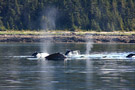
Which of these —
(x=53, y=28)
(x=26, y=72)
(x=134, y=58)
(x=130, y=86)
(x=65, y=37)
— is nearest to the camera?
(x=130, y=86)

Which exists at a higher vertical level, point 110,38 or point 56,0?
point 56,0

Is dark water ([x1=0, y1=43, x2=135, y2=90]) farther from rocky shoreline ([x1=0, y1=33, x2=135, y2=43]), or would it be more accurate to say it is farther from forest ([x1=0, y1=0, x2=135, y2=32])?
forest ([x1=0, y1=0, x2=135, y2=32])

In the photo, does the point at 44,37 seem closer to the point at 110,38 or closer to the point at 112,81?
the point at 110,38

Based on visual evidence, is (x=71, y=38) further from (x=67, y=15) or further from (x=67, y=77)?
(x=67, y=77)

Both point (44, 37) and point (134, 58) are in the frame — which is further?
point (44, 37)

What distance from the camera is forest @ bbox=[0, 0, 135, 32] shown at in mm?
157250

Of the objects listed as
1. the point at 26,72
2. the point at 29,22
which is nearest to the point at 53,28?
the point at 29,22

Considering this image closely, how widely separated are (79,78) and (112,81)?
104 inches

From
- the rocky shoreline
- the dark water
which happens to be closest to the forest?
the rocky shoreline

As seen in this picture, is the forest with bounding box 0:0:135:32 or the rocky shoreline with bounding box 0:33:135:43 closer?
the rocky shoreline with bounding box 0:33:135:43

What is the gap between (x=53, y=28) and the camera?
15662 centimetres

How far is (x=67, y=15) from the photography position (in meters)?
162

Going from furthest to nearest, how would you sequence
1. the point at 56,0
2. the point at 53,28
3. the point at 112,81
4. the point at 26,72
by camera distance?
the point at 56,0 < the point at 53,28 < the point at 26,72 < the point at 112,81

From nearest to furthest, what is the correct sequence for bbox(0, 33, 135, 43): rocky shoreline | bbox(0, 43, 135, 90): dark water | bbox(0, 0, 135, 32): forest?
bbox(0, 43, 135, 90): dark water < bbox(0, 33, 135, 43): rocky shoreline < bbox(0, 0, 135, 32): forest
